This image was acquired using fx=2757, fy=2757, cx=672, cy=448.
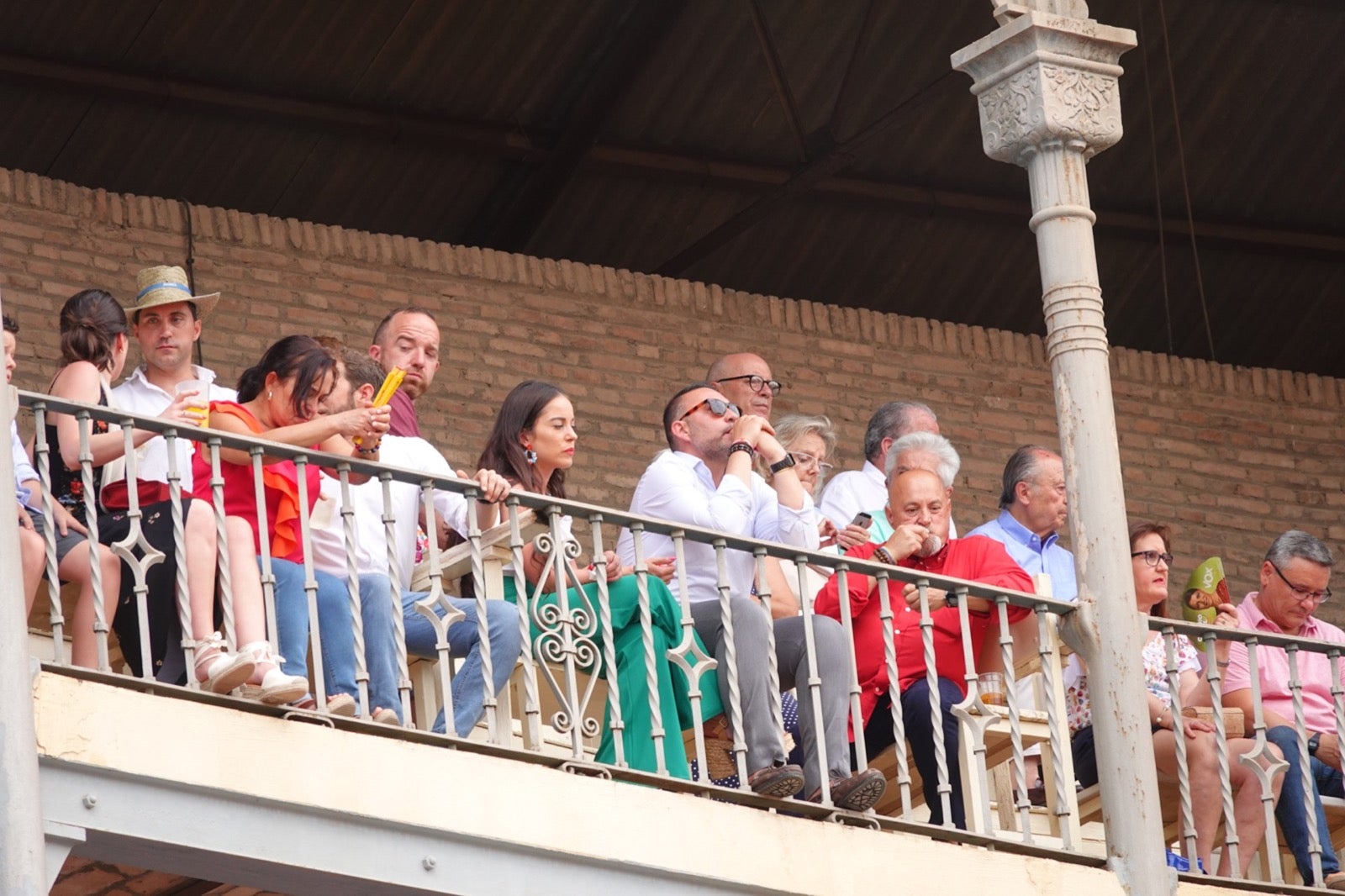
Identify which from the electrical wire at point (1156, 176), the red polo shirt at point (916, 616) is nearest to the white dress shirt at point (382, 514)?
the red polo shirt at point (916, 616)

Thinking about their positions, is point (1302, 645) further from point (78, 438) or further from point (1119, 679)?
point (78, 438)

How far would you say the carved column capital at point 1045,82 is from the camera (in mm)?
8586

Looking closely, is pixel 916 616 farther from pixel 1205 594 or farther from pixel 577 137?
pixel 577 137

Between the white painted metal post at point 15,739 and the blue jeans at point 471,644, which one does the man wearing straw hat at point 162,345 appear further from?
the white painted metal post at point 15,739

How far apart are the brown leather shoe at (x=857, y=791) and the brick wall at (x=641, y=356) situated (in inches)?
178

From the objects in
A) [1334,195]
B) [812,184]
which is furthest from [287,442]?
[1334,195]

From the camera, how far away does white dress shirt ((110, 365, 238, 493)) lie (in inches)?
291

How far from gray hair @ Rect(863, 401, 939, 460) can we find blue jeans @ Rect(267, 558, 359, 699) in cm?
271

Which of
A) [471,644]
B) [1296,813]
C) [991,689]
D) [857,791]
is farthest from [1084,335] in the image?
[471,644]

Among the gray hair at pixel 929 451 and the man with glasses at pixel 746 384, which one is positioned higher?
the man with glasses at pixel 746 384

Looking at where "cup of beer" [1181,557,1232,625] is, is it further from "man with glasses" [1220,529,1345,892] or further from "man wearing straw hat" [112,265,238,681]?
"man wearing straw hat" [112,265,238,681]

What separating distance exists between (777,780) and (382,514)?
1302 millimetres

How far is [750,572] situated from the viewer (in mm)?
8016

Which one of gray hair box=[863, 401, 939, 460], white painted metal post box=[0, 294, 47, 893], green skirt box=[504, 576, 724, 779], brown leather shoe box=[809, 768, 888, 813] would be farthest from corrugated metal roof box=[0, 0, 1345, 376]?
white painted metal post box=[0, 294, 47, 893]
